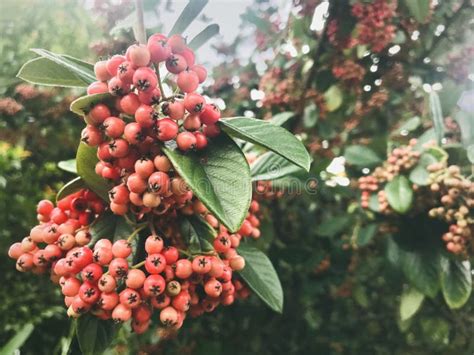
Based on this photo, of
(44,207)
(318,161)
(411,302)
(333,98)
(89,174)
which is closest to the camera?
(89,174)

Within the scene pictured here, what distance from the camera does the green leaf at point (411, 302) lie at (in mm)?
2031

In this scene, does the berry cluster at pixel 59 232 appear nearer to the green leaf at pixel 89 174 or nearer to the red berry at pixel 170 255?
the green leaf at pixel 89 174

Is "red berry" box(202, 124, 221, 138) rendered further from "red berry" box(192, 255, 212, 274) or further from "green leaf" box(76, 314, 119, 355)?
"green leaf" box(76, 314, 119, 355)

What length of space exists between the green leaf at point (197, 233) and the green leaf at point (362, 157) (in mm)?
1219

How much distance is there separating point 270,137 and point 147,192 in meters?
0.29

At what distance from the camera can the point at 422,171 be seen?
5.68 ft

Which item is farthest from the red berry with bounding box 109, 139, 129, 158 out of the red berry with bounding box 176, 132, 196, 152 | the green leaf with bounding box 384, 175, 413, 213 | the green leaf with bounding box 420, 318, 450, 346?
the green leaf with bounding box 420, 318, 450, 346

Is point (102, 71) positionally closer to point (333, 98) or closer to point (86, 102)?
point (86, 102)

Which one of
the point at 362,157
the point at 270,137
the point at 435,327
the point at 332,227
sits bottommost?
the point at 435,327

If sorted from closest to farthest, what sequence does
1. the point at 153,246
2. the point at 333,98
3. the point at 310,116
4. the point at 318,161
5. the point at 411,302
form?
the point at 153,246
the point at 411,302
the point at 318,161
the point at 333,98
the point at 310,116

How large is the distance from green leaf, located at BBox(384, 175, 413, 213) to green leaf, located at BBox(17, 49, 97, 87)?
3.92ft

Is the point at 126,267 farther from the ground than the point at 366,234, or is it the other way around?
the point at 126,267

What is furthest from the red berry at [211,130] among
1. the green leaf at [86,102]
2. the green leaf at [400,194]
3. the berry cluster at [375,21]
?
the berry cluster at [375,21]

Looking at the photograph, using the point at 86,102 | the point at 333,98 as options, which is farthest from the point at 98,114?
the point at 333,98
